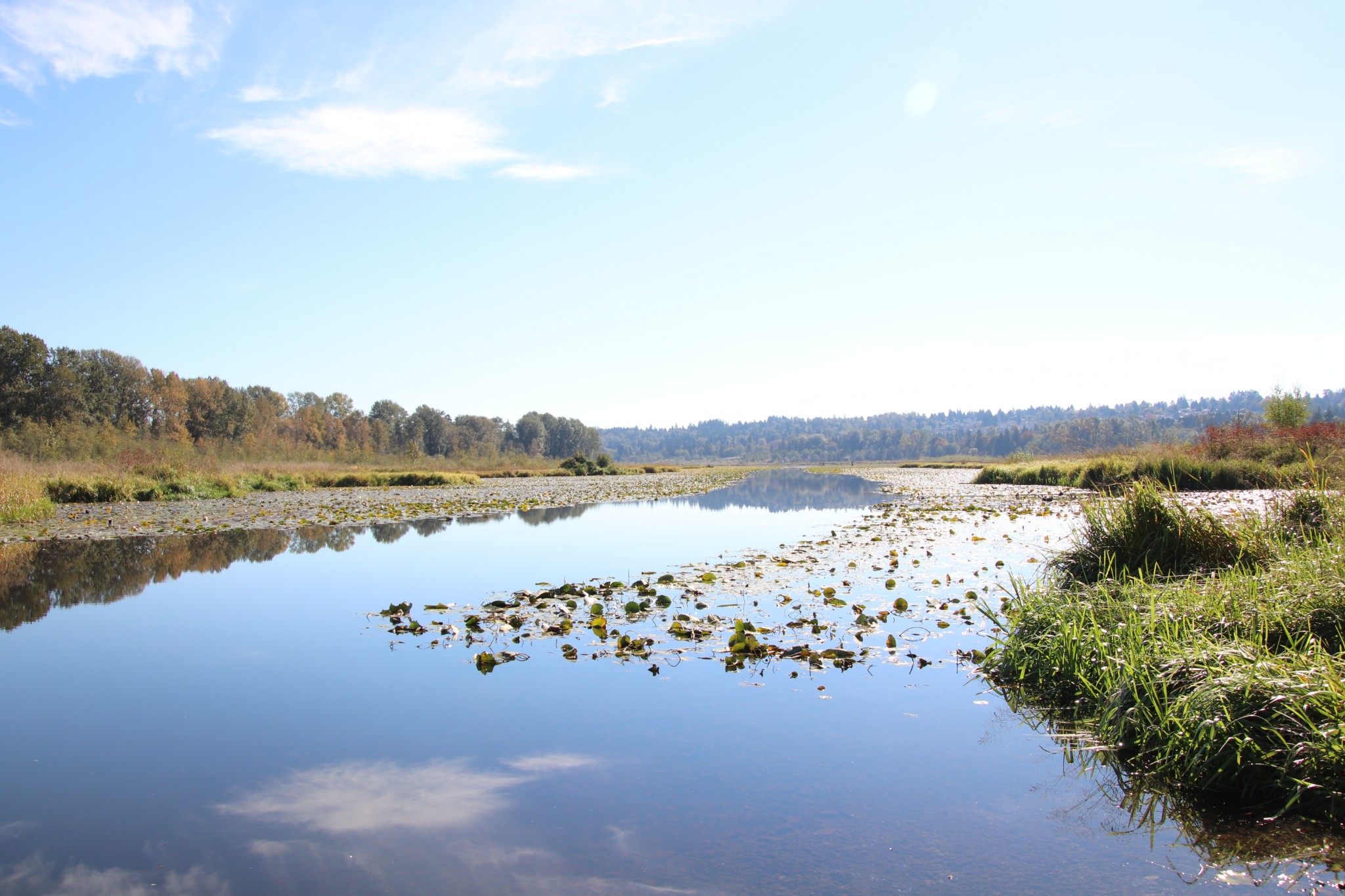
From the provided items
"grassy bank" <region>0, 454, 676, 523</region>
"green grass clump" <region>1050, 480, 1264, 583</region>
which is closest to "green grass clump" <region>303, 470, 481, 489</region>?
"grassy bank" <region>0, 454, 676, 523</region>

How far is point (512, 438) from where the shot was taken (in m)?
105

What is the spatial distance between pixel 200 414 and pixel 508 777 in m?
68.5

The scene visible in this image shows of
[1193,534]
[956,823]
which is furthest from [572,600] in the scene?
[1193,534]

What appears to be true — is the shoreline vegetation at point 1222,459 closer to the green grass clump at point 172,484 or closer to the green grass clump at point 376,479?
the green grass clump at point 172,484

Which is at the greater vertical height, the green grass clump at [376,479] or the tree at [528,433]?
the tree at [528,433]

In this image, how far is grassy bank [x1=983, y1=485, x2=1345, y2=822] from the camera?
3582 mm

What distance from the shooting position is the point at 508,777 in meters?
4.07

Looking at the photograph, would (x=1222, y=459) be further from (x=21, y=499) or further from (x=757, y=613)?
(x=21, y=499)

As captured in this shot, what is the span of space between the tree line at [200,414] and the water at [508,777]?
37.2 meters

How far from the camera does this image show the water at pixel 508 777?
311 centimetres

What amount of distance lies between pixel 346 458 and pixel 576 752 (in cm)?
5107

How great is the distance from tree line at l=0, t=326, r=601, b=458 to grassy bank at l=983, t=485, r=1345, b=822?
42.1m

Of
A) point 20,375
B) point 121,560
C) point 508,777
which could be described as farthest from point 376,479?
point 508,777

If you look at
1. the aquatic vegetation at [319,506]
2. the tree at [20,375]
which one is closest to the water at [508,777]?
the aquatic vegetation at [319,506]
